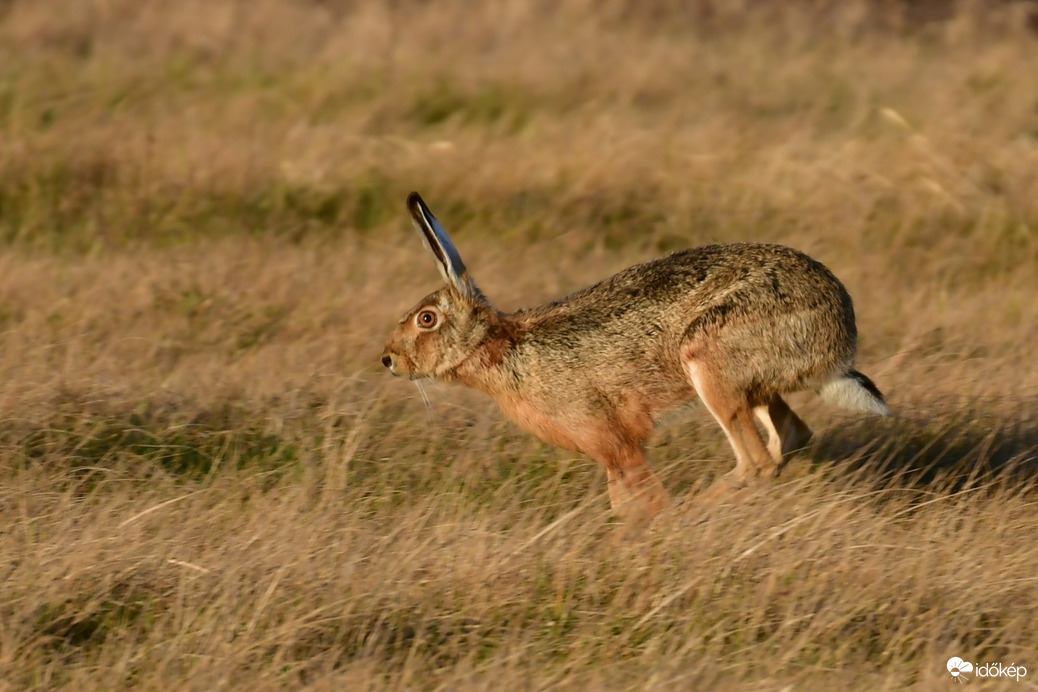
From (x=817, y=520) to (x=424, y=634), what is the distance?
1.47 m

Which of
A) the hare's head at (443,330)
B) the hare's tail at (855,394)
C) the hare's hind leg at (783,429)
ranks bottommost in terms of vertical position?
the hare's hind leg at (783,429)

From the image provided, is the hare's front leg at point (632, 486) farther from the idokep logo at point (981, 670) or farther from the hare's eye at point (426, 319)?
the idokep logo at point (981, 670)

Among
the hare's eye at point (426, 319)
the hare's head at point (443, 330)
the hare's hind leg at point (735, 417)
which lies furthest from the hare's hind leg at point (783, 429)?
the hare's eye at point (426, 319)

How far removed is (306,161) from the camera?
9102 mm

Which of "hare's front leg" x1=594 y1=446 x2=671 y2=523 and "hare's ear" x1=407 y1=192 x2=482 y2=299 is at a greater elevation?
"hare's ear" x1=407 y1=192 x2=482 y2=299

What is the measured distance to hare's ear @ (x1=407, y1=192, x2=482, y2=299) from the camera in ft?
17.6

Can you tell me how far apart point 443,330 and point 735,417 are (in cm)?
121

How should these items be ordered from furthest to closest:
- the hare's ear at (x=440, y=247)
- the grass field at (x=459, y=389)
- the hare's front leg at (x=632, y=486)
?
1. the hare's ear at (x=440, y=247)
2. the hare's front leg at (x=632, y=486)
3. the grass field at (x=459, y=389)

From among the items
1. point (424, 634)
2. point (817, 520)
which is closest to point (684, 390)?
point (817, 520)

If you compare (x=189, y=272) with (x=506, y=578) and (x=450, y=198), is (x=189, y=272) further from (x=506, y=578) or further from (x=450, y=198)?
(x=506, y=578)

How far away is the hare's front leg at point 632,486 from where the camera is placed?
16.5ft

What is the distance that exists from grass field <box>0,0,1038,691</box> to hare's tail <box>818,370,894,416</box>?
308 mm

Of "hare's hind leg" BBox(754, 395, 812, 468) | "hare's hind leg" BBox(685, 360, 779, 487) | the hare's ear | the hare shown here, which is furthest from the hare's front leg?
the hare's ear

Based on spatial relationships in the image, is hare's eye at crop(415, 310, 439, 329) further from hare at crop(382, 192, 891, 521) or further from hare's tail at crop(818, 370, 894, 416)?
hare's tail at crop(818, 370, 894, 416)
